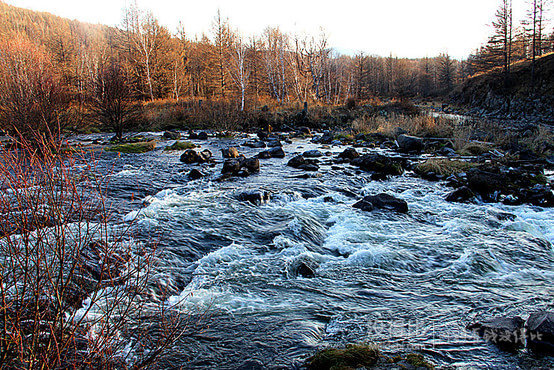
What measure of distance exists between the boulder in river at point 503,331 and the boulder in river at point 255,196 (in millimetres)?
5885

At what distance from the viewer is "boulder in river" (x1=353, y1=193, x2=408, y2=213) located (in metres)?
8.15

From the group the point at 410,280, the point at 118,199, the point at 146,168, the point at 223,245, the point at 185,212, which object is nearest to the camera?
the point at 410,280

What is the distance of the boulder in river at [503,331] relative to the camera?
11.1 feet

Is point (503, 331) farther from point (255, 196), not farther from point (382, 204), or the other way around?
point (255, 196)

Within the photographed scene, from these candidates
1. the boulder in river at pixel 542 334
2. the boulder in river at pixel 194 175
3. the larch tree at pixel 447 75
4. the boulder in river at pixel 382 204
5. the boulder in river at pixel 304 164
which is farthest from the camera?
the larch tree at pixel 447 75

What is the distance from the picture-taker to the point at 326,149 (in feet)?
57.0

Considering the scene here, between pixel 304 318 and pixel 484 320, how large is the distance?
2.17 m

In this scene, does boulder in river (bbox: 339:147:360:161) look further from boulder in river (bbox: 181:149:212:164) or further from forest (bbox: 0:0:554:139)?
forest (bbox: 0:0:554:139)

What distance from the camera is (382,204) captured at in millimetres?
8297

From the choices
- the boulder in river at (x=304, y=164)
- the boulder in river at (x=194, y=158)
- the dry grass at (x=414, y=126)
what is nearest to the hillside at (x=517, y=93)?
the dry grass at (x=414, y=126)

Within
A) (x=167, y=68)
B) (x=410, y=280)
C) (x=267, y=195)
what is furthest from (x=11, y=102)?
(x=167, y=68)

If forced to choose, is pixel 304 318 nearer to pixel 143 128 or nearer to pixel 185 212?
pixel 185 212

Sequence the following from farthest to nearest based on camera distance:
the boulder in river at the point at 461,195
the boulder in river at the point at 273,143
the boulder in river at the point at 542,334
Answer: the boulder in river at the point at 273,143
the boulder in river at the point at 461,195
the boulder in river at the point at 542,334

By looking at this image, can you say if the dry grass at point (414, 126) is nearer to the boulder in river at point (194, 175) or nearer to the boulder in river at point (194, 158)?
the boulder in river at point (194, 158)
